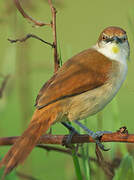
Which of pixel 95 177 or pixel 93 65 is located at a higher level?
pixel 93 65

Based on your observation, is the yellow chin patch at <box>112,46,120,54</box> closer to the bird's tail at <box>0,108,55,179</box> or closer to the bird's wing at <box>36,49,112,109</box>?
the bird's wing at <box>36,49,112,109</box>

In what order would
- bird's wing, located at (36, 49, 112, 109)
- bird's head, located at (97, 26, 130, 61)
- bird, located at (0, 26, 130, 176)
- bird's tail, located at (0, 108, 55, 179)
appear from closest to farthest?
bird's tail, located at (0, 108, 55, 179)
bird, located at (0, 26, 130, 176)
bird's wing, located at (36, 49, 112, 109)
bird's head, located at (97, 26, 130, 61)

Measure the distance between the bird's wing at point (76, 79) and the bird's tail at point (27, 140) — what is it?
65mm

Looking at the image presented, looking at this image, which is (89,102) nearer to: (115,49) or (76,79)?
(76,79)

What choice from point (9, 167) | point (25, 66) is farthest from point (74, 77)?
point (9, 167)

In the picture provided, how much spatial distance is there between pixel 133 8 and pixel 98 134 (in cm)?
71

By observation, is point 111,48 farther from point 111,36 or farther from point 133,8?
point 133,8

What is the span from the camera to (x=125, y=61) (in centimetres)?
223

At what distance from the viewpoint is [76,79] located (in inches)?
74.2

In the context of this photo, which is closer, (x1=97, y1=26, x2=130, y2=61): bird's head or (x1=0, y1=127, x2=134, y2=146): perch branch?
(x1=0, y1=127, x2=134, y2=146): perch branch

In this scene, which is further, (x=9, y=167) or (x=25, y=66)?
(x=25, y=66)

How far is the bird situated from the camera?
1672 millimetres

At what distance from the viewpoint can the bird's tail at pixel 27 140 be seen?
4.26ft

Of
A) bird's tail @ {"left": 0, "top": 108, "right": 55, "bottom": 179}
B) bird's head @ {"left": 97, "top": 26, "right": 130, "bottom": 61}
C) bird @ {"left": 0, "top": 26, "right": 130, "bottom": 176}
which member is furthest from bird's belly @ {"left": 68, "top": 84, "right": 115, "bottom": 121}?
bird's head @ {"left": 97, "top": 26, "right": 130, "bottom": 61}
